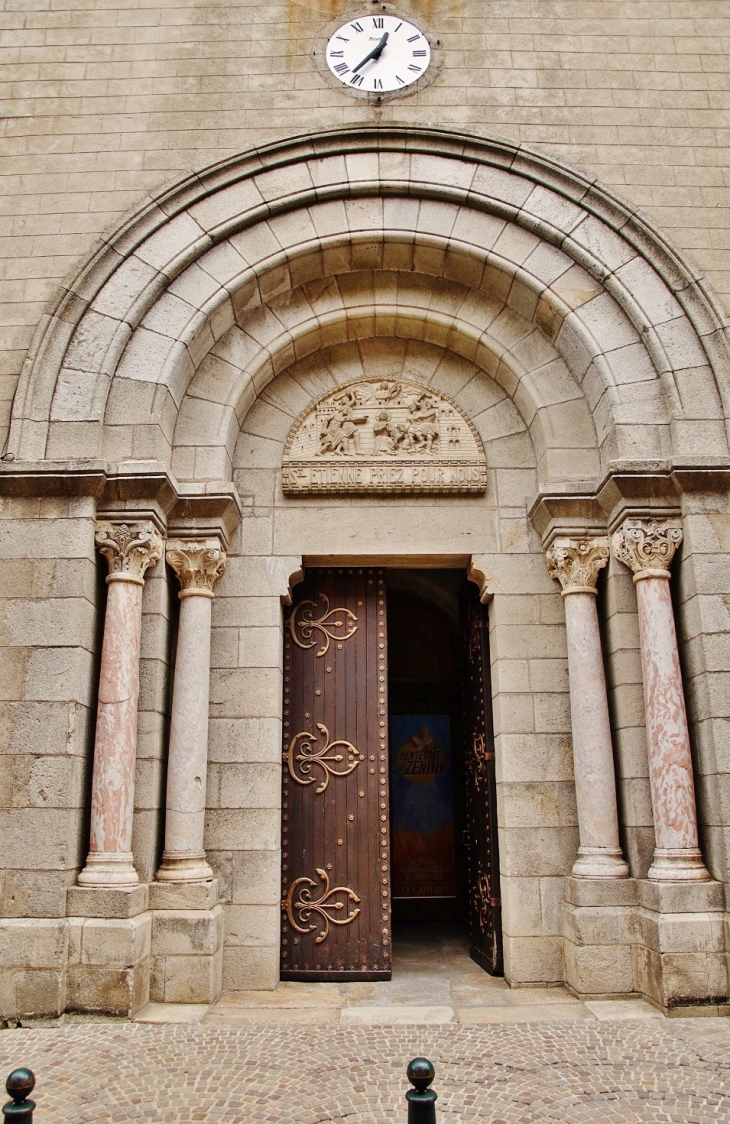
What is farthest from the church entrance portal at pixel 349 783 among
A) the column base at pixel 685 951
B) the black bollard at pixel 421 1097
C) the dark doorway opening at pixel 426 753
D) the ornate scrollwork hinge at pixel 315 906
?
the black bollard at pixel 421 1097

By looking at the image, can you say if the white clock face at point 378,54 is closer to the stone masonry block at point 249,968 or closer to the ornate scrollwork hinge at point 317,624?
the ornate scrollwork hinge at point 317,624

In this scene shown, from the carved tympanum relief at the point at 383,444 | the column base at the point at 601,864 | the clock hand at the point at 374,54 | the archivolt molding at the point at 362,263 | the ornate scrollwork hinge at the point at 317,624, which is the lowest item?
the column base at the point at 601,864

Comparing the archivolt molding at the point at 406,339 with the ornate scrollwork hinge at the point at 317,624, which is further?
the ornate scrollwork hinge at the point at 317,624

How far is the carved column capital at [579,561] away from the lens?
5.65 m

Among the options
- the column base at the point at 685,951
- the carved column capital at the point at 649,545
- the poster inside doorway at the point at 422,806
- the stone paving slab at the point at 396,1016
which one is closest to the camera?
the stone paving slab at the point at 396,1016

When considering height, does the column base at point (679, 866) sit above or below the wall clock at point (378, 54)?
below

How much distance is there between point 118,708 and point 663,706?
327 centimetres

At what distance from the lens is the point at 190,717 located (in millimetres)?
5367

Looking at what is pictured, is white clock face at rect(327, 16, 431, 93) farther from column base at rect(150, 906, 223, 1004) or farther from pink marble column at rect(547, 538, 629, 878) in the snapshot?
column base at rect(150, 906, 223, 1004)

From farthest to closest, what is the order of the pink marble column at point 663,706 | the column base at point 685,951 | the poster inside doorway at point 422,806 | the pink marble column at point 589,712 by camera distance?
the poster inside doorway at point 422,806
the pink marble column at point 589,712
the pink marble column at point 663,706
the column base at point 685,951

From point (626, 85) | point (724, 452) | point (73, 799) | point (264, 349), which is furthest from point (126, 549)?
point (626, 85)

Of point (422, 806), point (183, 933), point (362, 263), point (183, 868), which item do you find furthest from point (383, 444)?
point (422, 806)

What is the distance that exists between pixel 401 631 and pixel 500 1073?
557 centimetres

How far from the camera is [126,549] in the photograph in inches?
207
